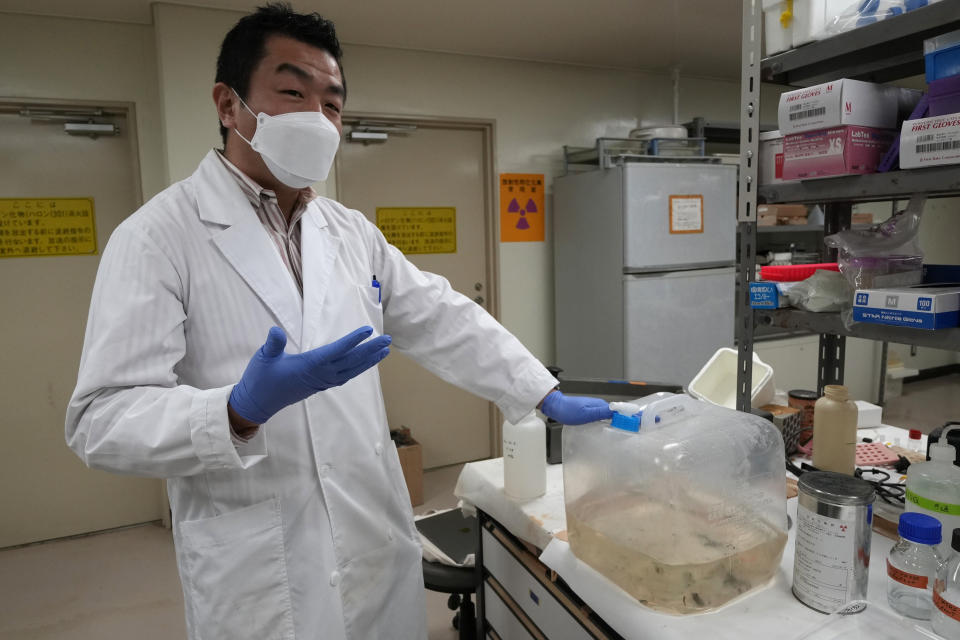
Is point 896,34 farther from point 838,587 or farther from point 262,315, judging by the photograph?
point 262,315

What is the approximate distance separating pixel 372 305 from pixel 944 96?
3.53 ft

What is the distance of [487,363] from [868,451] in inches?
38.5

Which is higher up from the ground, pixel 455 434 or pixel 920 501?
pixel 920 501

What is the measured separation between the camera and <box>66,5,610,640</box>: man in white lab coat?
0.90 metres

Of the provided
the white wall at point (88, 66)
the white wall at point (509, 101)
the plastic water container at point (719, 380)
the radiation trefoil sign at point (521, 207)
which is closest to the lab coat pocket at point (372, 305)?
the plastic water container at point (719, 380)

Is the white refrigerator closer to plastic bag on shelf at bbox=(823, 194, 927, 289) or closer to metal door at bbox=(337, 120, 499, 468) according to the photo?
metal door at bbox=(337, 120, 499, 468)

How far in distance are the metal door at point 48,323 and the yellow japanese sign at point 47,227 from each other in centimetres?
3

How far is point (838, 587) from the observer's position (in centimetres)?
85

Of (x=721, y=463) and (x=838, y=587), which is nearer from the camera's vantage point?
(x=838, y=587)

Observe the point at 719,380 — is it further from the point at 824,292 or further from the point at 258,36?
the point at 258,36

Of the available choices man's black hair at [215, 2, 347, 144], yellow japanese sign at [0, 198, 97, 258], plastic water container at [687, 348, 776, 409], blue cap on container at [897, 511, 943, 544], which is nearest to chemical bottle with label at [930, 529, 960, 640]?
blue cap on container at [897, 511, 943, 544]

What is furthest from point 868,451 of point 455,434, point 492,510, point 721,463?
point 455,434

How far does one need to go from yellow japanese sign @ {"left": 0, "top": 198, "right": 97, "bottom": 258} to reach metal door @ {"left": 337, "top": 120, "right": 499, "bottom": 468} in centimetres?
119

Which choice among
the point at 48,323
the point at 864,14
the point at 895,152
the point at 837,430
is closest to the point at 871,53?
the point at 864,14
